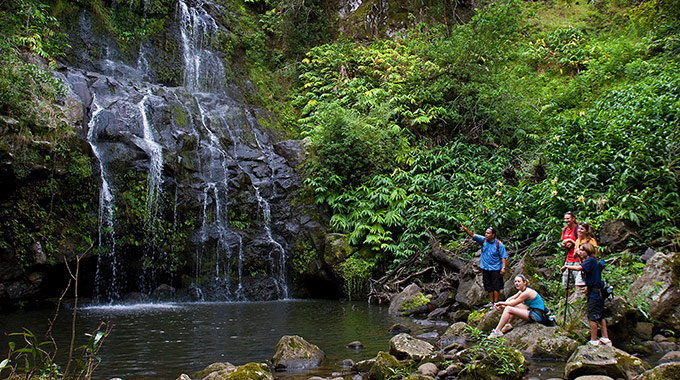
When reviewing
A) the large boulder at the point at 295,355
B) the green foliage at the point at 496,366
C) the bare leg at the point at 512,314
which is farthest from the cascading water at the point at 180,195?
the green foliage at the point at 496,366

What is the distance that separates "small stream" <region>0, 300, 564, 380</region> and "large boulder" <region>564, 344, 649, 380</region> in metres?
0.34

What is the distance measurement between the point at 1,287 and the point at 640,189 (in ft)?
49.0

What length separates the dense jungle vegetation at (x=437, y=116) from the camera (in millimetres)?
10461

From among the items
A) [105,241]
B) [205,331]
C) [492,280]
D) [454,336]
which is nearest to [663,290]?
[492,280]

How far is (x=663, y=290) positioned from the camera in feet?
20.7

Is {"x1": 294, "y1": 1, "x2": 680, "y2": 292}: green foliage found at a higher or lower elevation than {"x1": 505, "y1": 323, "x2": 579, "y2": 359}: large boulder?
higher

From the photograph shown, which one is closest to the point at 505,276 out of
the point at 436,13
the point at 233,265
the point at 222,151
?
the point at 233,265

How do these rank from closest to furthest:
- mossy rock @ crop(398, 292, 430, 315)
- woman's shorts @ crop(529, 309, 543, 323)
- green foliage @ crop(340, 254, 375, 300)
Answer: woman's shorts @ crop(529, 309, 543, 323) < mossy rock @ crop(398, 292, 430, 315) < green foliage @ crop(340, 254, 375, 300)

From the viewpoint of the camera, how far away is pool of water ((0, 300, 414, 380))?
19.7ft

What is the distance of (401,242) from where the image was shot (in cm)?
1309

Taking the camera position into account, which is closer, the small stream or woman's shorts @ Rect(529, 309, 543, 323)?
the small stream

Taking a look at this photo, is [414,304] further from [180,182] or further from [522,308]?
[180,182]

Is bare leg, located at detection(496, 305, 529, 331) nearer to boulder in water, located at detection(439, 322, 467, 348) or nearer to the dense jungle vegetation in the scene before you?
boulder in water, located at detection(439, 322, 467, 348)

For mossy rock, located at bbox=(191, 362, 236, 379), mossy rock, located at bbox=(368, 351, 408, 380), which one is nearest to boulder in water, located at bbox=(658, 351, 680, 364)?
mossy rock, located at bbox=(368, 351, 408, 380)
